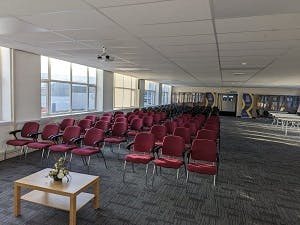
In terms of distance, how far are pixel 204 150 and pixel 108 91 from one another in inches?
288

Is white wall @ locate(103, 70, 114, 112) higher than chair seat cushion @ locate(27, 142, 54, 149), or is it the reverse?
white wall @ locate(103, 70, 114, 112)

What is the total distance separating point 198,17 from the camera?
10.1 feet

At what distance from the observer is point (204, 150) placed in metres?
4.33

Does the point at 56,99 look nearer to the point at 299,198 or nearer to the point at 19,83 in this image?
the point at 19,83

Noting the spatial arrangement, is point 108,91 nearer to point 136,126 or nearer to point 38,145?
point 136,126

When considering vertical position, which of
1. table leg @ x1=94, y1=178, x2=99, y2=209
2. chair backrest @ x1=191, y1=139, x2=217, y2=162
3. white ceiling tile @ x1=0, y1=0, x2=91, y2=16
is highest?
white ceiling tile @ x1=0, y1=0, x2=91, y2=16

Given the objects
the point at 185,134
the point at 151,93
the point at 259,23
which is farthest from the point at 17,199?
the point at 151,93

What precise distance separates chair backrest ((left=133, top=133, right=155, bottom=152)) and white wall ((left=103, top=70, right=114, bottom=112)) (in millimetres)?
6010

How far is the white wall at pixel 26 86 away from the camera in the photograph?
5.92 m

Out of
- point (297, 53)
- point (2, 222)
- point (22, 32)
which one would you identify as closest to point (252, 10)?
point (297, 53)

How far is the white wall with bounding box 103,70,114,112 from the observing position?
1042 centimetres

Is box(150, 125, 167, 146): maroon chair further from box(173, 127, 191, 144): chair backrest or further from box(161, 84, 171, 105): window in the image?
box(161, 84, 171, 105): window

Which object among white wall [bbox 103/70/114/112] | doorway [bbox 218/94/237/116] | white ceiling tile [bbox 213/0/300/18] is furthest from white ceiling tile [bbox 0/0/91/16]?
doorway [bbox 218/94/237/116]

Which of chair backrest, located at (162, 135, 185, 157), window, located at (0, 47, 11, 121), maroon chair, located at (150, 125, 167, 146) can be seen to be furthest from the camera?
maroon chair, located at (150, 125, 167, 146)
